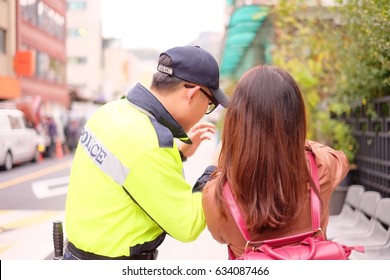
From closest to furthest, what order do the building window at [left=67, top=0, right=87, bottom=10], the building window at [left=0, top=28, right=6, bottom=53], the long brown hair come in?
the long brown hair
the building window at [left=0, top=28, right=6, bottom=53]
the building window at [left=67, top=0, right=87, bottom=10]

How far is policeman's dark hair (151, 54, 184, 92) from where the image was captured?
4.90 ft

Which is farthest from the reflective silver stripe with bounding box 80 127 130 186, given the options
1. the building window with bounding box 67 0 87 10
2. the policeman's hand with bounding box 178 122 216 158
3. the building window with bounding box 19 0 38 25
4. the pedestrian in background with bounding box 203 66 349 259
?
the building window with bounding box 67 0 87 10

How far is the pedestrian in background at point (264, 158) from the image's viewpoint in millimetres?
1368

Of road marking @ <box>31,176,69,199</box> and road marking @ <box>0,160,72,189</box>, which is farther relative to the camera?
road marking @ <box>31,176,69,199</box>

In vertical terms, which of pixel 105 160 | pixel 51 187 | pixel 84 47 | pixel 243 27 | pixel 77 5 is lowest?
pixel 51 187

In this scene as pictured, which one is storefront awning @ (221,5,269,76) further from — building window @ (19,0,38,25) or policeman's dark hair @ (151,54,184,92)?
policeman's dark hair @ (151,54,184,92)

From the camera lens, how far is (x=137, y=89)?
1.50m

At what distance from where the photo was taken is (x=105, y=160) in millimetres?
1418

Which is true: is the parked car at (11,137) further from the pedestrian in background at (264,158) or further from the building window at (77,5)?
the pedestrian in background at (264,158)

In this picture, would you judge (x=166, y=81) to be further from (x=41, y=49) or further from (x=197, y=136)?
Result: (x=41, y=49)

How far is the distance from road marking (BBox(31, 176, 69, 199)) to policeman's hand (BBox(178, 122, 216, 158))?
1.72 metres

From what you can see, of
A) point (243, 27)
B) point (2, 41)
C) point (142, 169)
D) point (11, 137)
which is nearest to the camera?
point (142, 169)

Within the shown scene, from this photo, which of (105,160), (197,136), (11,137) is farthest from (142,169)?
(11,137)

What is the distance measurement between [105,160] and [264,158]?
17.0 inches
